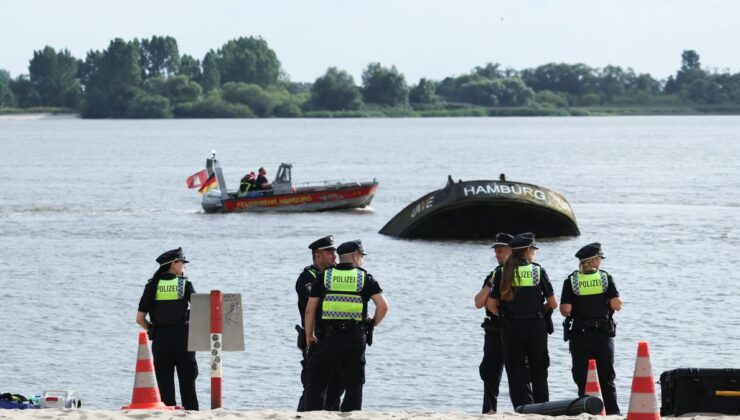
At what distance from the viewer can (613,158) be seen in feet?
400

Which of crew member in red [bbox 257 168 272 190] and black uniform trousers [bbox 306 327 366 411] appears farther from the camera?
crew member in red [bbox 257 168 272 190]

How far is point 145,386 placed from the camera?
14656 mm

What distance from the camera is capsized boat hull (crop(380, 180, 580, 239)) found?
4209 centimetres

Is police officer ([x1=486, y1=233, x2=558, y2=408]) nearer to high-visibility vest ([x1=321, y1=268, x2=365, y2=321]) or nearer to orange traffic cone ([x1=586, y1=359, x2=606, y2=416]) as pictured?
orange traffic cone ([x1=586, y1=359, x2=606, y2=416])

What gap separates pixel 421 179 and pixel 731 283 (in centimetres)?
5390

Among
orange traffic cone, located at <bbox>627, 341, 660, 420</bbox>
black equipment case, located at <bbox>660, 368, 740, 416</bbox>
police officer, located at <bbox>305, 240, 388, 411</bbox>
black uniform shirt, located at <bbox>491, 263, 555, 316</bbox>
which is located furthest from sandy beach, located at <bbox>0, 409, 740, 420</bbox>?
black uniform shirt, located at <bbox>491, 263, 555, 316</bbox>

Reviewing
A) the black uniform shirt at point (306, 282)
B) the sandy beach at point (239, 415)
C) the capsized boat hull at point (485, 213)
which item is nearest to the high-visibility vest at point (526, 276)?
the sandy beach at point (239, 415)

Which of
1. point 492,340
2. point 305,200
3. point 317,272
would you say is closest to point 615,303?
point 492,340

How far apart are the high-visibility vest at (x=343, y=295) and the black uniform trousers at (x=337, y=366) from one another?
0.55ft

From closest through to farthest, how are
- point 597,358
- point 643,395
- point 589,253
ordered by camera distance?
1. point 643,395
2. point 589,253
3. point 597,358

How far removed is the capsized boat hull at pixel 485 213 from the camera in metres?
42.1

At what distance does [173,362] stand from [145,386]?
75 cm

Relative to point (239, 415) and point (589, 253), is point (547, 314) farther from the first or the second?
point (239, 415)

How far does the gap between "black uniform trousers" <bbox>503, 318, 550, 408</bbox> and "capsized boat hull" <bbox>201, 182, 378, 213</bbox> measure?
4010 cm
